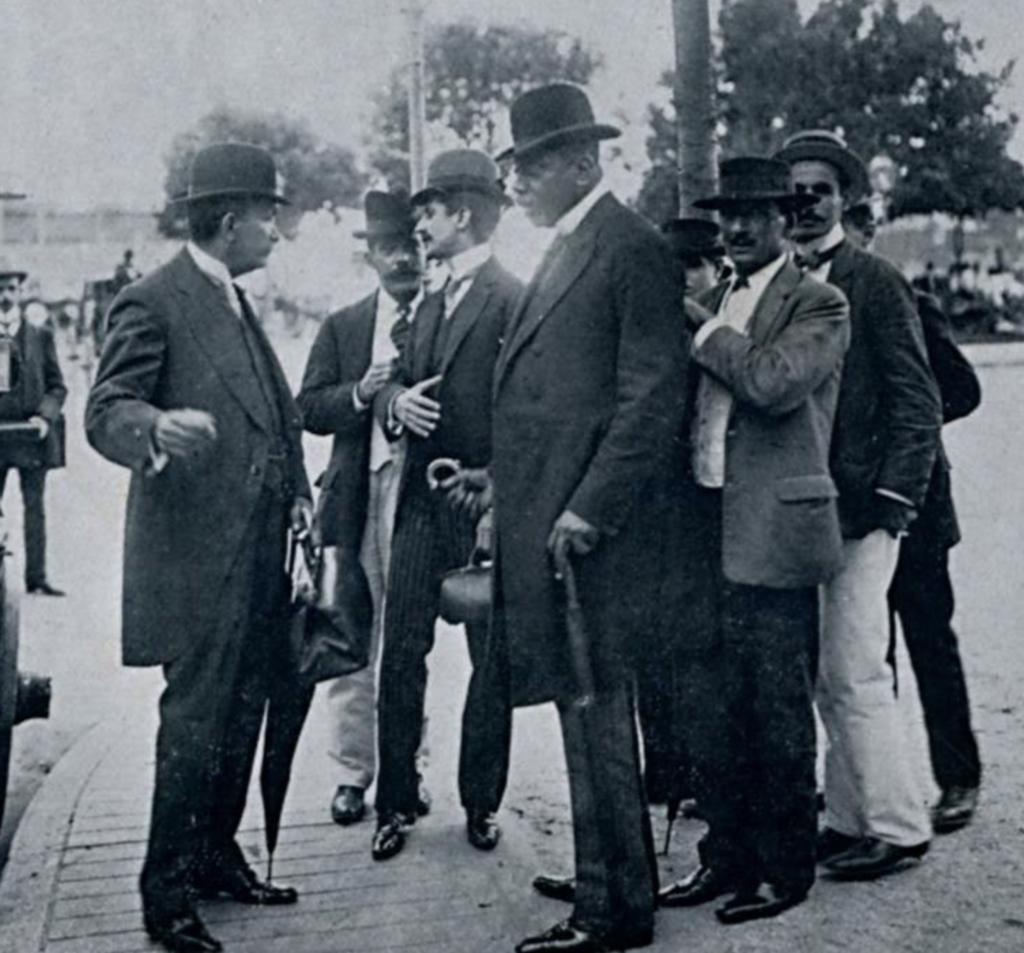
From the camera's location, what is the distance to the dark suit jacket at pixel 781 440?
13.0ft

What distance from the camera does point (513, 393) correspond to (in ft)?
13.3

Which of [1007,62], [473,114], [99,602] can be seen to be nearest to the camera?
[1007,62]

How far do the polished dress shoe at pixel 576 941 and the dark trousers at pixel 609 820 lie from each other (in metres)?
0.02

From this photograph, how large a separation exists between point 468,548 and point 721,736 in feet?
3.52

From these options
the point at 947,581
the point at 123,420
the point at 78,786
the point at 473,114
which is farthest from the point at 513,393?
the point at 473,114

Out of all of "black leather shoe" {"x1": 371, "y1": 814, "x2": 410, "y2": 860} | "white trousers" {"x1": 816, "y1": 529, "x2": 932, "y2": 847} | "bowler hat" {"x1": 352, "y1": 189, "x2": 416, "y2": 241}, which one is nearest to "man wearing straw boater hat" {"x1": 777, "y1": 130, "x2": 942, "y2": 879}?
"white trousers" {"x1": 816, "y1": 529, "x2": 932, "y2": 847}

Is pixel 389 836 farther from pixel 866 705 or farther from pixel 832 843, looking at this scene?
pixel 866 705

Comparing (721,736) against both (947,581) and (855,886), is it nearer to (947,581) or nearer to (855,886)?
(855,886)

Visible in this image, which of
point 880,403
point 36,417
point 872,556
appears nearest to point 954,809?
point 872,556

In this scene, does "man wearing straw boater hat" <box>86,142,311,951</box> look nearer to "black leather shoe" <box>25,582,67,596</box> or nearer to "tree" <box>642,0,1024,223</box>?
"tree" <box>642,0,1024,223</box>

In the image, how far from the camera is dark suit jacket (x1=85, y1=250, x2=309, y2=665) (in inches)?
156

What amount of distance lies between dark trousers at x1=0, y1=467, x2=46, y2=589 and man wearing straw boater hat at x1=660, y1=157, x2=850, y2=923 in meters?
6.08

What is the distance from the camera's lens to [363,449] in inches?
205

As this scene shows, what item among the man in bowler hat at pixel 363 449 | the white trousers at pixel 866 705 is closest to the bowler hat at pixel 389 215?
the man in bowler hat at pixel 363 449
